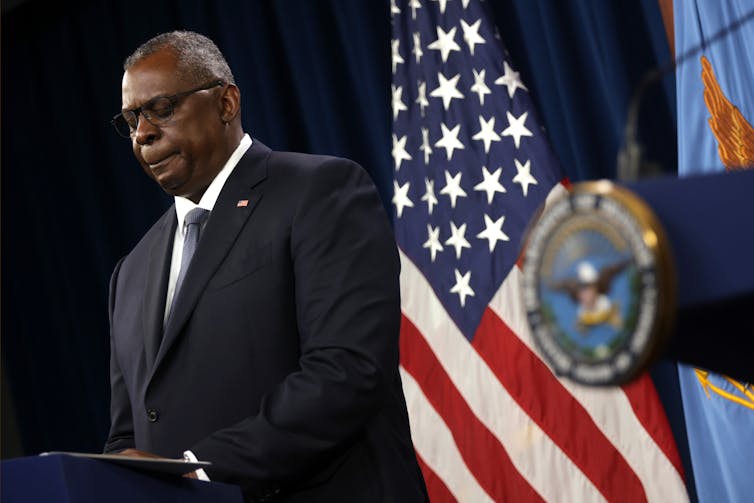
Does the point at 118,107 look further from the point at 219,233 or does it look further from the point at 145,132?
the point at 219,233

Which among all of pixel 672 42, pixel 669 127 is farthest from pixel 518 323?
pixel 672 42

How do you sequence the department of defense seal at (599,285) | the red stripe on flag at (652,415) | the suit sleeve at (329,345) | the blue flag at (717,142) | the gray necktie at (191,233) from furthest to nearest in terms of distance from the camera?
the red stripe on flag at (652,415) → the blue flag at (717,142) → the gray necktie at (191,233) → the suit sleeve at (329,345) → the department of defense seal at (599,285)

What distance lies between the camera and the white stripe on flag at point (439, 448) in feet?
12.1

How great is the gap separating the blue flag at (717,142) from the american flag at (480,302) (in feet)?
0.74

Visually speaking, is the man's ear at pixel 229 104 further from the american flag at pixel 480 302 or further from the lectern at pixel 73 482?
the american flag at pixel 480 302

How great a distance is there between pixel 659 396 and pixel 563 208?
2.85 m

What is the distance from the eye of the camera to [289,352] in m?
2.15

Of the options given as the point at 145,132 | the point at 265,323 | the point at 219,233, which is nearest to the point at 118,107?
the point at 145,132

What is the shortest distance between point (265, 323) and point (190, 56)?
2.18ft

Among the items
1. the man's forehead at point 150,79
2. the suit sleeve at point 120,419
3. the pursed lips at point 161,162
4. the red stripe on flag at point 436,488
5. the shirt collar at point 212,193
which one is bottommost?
the red stripe on flag at point 436,488

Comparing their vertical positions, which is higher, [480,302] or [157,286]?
[157,286]

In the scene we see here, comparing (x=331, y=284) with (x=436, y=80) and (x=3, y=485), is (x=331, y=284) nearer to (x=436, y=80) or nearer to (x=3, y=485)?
(x=3, y=485)

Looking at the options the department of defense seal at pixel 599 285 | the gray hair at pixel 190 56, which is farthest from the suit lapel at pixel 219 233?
the department of defense seal at pixel 599 285

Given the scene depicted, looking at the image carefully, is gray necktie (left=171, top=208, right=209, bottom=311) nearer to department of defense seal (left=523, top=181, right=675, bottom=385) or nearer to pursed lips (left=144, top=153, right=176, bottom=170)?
pursed lips (left=144, top=153, right=176, bottom=170)
